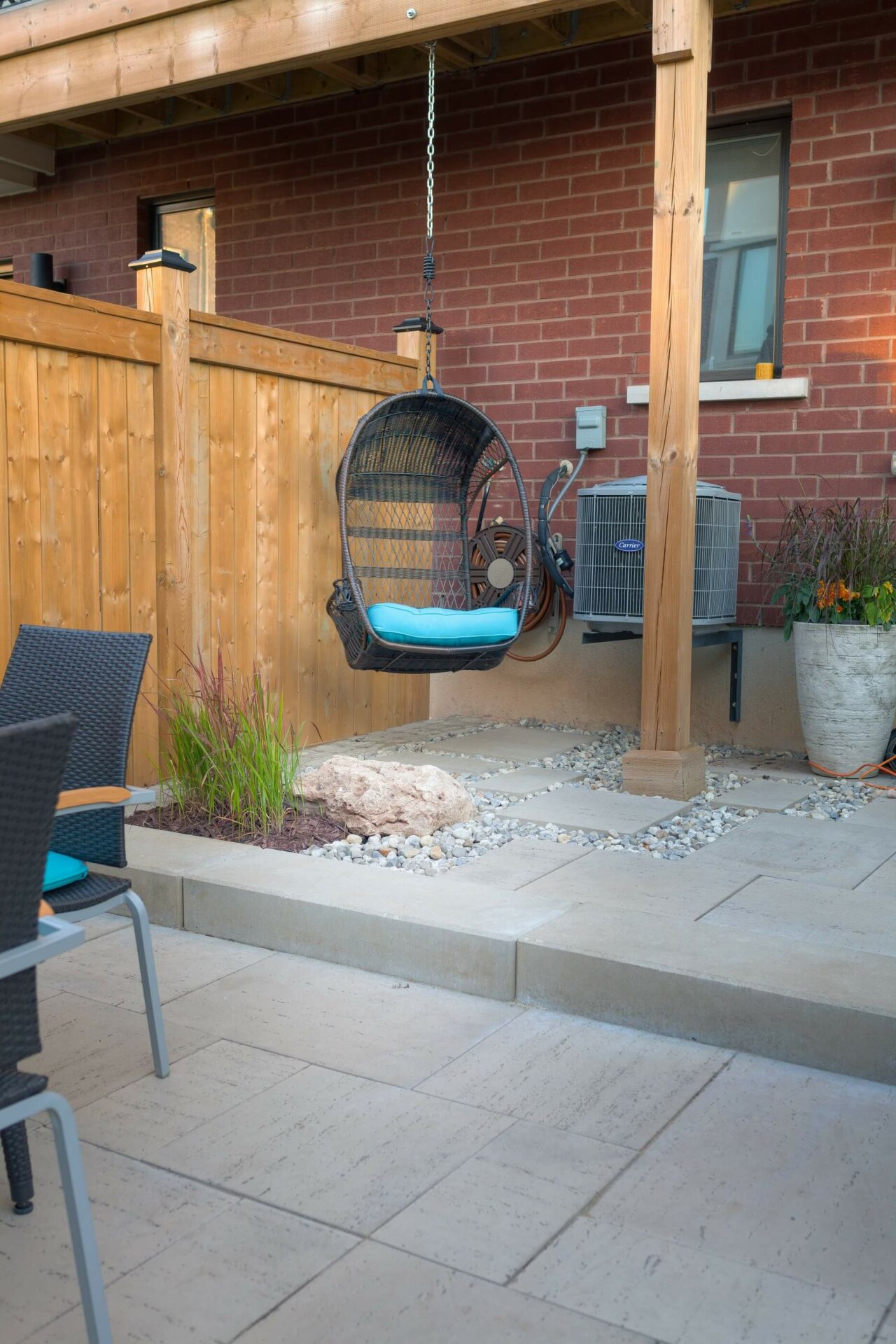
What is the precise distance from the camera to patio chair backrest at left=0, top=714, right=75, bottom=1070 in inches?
48.4

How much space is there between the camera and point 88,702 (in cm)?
226

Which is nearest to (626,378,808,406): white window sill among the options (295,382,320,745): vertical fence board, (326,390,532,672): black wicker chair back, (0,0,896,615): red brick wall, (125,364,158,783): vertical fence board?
(0,0,896,615): red brick wall

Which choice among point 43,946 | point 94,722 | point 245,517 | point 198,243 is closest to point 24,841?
point 43,946

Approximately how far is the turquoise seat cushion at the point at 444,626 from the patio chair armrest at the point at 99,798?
2184 millimetres

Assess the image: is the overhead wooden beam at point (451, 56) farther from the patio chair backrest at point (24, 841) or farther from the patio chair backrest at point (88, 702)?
A: the patio chair backrest at point (24, 841)

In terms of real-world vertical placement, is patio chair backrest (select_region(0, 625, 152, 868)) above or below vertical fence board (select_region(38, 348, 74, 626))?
below

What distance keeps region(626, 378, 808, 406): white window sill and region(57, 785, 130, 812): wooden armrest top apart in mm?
3504

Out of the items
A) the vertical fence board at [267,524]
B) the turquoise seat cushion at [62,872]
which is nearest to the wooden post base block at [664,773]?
the vertical fence board at [267,524]

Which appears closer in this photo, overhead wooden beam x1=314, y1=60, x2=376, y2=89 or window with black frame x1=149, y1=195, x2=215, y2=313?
overhead wooden beam x1=314, y1=60, x2=376, y2=89

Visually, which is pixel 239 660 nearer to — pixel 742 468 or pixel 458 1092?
pixel 742 468

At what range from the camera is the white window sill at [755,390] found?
4.95m

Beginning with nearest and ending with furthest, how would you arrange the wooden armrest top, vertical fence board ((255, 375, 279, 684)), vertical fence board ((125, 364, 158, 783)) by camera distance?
the wooden armrest top → vertical fence board ((125, 364, 158, 783)) → vertical fence board ((255, 375, 279, 684))

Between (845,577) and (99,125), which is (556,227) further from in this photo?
(99,125)

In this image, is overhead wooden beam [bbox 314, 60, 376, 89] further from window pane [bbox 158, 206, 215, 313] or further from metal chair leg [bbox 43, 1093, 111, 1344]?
metal chair leg [bbox 43, 1093, 111, 1344]
